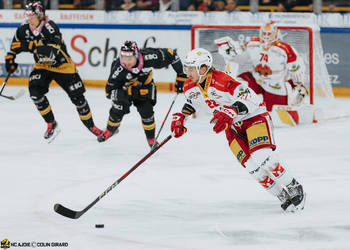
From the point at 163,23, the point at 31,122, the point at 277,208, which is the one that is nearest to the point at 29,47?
the point at 31,122

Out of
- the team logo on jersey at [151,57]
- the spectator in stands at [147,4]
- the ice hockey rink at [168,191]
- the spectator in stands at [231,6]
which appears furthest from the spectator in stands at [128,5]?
the team logo on jersey at [151,57]

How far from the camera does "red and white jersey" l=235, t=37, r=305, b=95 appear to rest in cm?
764

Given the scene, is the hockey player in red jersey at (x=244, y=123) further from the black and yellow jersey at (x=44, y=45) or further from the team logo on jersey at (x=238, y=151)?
the black and yellow jersey at (x=44, y=45)

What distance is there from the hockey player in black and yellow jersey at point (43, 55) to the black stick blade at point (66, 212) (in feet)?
8.38

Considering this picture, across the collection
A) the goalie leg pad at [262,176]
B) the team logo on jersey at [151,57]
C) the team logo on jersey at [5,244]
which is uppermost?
the team logo on jersey at [151,57]

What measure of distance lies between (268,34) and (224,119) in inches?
147

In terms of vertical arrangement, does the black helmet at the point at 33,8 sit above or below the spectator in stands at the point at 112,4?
above

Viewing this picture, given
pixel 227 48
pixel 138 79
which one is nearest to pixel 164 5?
pixel 227 48

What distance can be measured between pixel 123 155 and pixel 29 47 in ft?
4.34

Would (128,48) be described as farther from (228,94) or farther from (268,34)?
(268,34)

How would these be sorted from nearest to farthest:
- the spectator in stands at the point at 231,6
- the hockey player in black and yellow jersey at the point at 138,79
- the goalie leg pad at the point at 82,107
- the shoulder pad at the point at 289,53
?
1. the hockey player in black and yellow jersey at the point at 138,79
2. the goalie leg pad at the point at 82,107
3. the shoulder pad at the point at 289,53
4. the spectator in stands at the point at 231,6

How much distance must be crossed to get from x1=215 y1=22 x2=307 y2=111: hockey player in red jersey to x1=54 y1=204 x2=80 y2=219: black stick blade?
12.0 ft

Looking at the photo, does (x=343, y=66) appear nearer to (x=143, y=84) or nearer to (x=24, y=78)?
(x=143, y=84)

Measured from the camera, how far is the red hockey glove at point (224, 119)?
4148 millimetres
